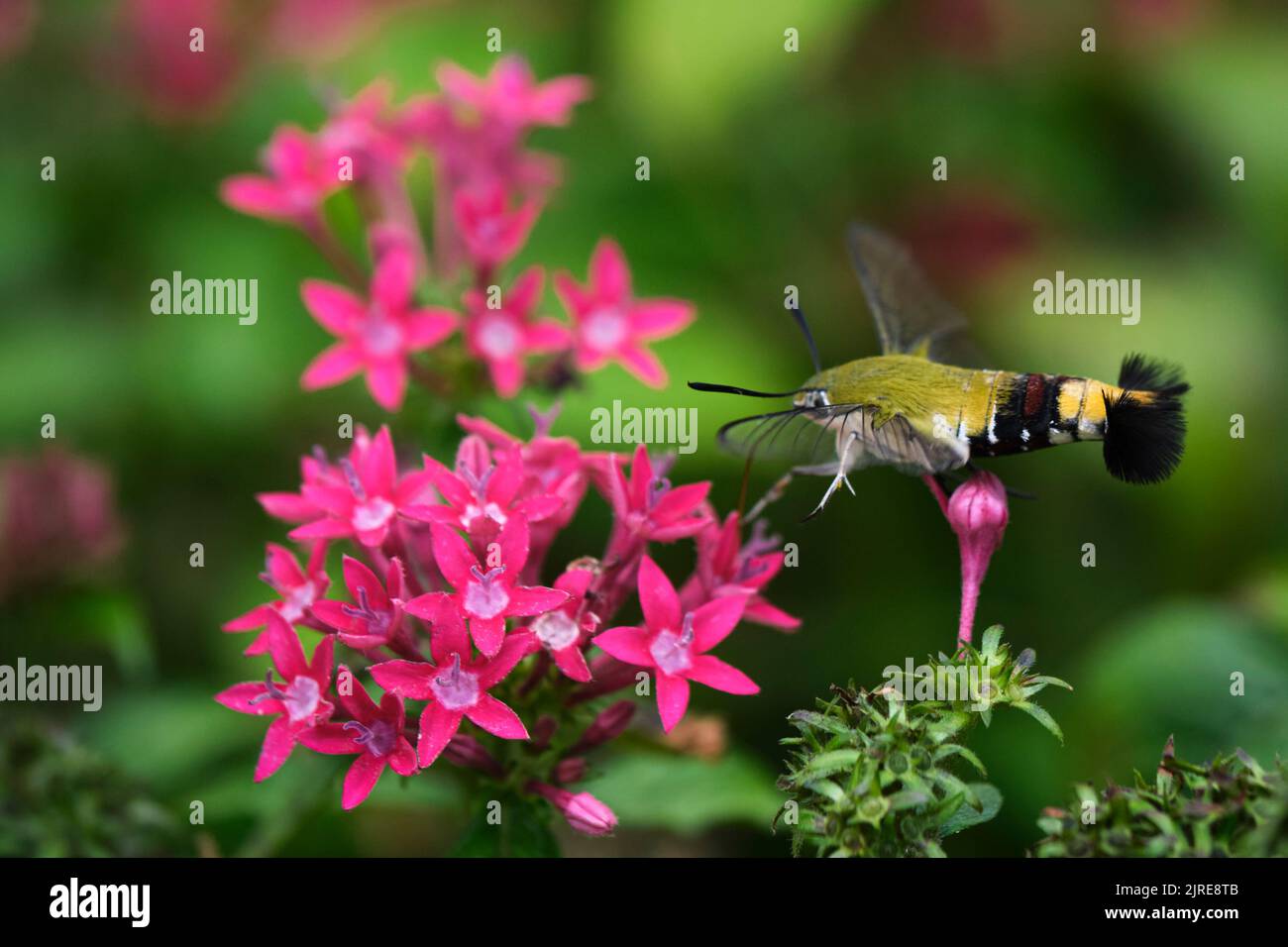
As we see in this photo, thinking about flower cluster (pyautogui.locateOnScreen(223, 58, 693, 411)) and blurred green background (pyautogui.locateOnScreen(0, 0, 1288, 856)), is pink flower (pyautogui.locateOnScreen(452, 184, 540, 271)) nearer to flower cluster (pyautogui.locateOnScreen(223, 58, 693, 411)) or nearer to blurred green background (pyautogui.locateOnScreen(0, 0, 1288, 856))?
flower cluster (pyautogui.locateOnScreen(223, 58, 693, 411))

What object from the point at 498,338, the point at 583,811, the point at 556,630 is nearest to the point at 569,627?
the point at 556,630

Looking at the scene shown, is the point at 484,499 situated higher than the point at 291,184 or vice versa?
the point at 291,184

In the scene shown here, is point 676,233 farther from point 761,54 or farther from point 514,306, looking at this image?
point 514,306

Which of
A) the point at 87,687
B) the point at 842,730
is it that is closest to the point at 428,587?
the point at 842,730

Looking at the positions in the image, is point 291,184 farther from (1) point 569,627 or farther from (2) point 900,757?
(2) point 900,757

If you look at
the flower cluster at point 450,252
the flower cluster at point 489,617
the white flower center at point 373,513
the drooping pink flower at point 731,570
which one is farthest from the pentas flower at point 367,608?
the flower cluster at point 450,252

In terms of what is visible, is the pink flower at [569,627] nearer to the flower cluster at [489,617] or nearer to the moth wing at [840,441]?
the flower cluster at [489,617]

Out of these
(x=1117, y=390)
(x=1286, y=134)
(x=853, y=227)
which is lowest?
(x=1117, y=390)

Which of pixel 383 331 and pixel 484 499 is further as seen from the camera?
pixel 383 331
